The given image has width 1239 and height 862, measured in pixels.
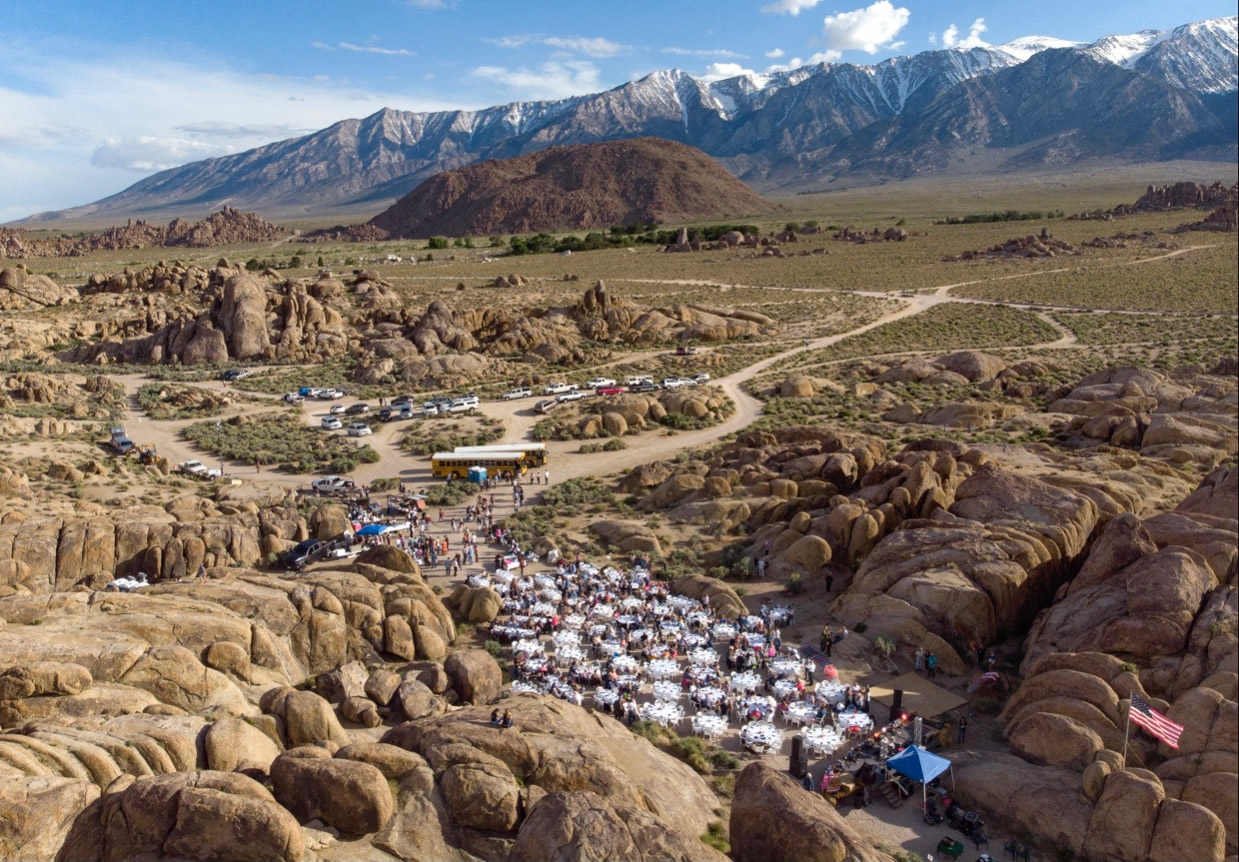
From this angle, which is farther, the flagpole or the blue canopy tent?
the blue canopy tent

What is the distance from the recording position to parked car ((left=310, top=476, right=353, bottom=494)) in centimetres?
4831

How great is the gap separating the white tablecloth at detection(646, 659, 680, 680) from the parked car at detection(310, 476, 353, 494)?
89.0 ft

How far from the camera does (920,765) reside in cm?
2056

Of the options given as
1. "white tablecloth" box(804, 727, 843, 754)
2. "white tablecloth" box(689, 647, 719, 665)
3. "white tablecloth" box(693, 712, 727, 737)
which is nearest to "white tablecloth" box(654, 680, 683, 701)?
"white tablecloth" box(693, 712, 727, 737)

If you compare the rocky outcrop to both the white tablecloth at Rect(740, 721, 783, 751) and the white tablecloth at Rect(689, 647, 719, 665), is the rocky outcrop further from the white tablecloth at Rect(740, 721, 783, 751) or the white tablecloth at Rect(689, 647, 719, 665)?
the white tablecloth at Rect(689, 647, 719, 665)

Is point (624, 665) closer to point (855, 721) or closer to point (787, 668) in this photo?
point (787, 668)

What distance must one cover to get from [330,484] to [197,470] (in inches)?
353

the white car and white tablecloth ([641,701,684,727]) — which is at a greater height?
the white car

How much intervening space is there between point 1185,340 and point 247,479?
257ft

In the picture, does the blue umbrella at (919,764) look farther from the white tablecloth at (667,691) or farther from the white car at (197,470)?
the white car at (197,470)

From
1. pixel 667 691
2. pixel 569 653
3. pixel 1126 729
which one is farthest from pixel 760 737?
pixel 1126 729

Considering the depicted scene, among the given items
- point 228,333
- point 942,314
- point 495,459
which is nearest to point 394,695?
point 495,459

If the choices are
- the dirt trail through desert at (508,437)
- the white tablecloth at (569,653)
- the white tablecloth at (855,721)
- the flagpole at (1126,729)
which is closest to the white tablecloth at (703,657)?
the white tablecloth at (569,653)

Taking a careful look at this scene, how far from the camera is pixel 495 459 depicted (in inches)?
2005
